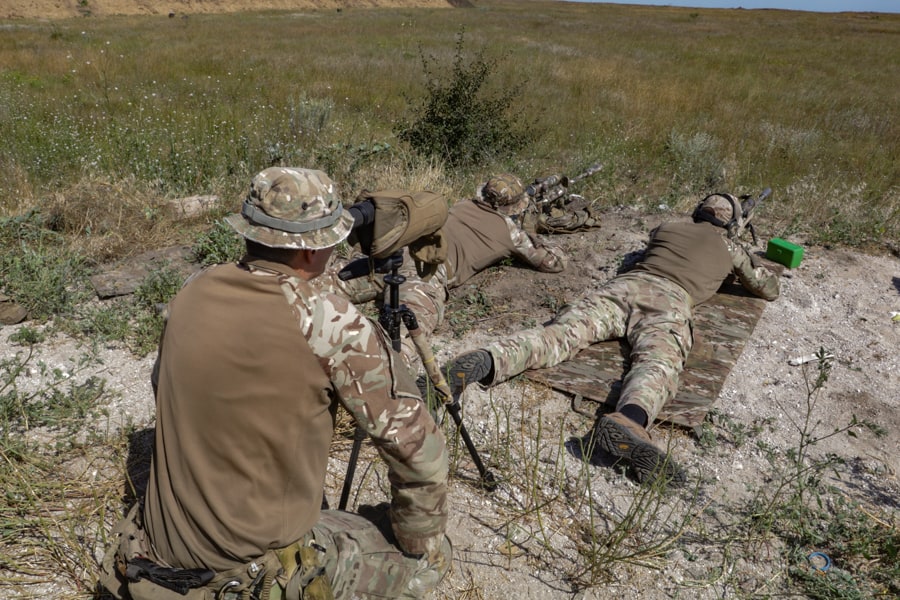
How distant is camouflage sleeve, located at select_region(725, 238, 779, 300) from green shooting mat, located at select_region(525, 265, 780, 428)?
0.15 metres

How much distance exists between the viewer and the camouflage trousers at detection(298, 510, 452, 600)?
6.68ft

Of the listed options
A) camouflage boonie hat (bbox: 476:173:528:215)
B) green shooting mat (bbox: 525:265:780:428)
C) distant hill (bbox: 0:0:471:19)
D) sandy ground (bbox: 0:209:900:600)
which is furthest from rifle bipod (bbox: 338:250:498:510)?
distant hill (bbox: 0:0:471:19)

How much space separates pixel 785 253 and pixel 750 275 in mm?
1161

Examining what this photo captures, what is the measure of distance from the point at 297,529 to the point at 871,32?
129ft

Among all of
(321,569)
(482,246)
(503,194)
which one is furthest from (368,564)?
(503,194)

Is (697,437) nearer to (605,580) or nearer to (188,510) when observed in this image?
(605,580)

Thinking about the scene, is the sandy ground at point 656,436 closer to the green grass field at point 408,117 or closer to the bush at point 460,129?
the green grass field at point 408,117

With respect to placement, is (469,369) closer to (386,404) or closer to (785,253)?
(386,404)

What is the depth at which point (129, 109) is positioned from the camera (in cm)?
905

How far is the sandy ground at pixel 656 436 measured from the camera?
2.67 m

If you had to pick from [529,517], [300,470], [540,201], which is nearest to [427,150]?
[540,201]

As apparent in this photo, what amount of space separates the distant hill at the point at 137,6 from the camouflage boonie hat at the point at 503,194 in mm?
32740

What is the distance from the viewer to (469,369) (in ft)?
11.7

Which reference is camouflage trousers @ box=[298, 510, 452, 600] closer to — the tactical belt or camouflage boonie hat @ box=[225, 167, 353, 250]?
the tactical belt
